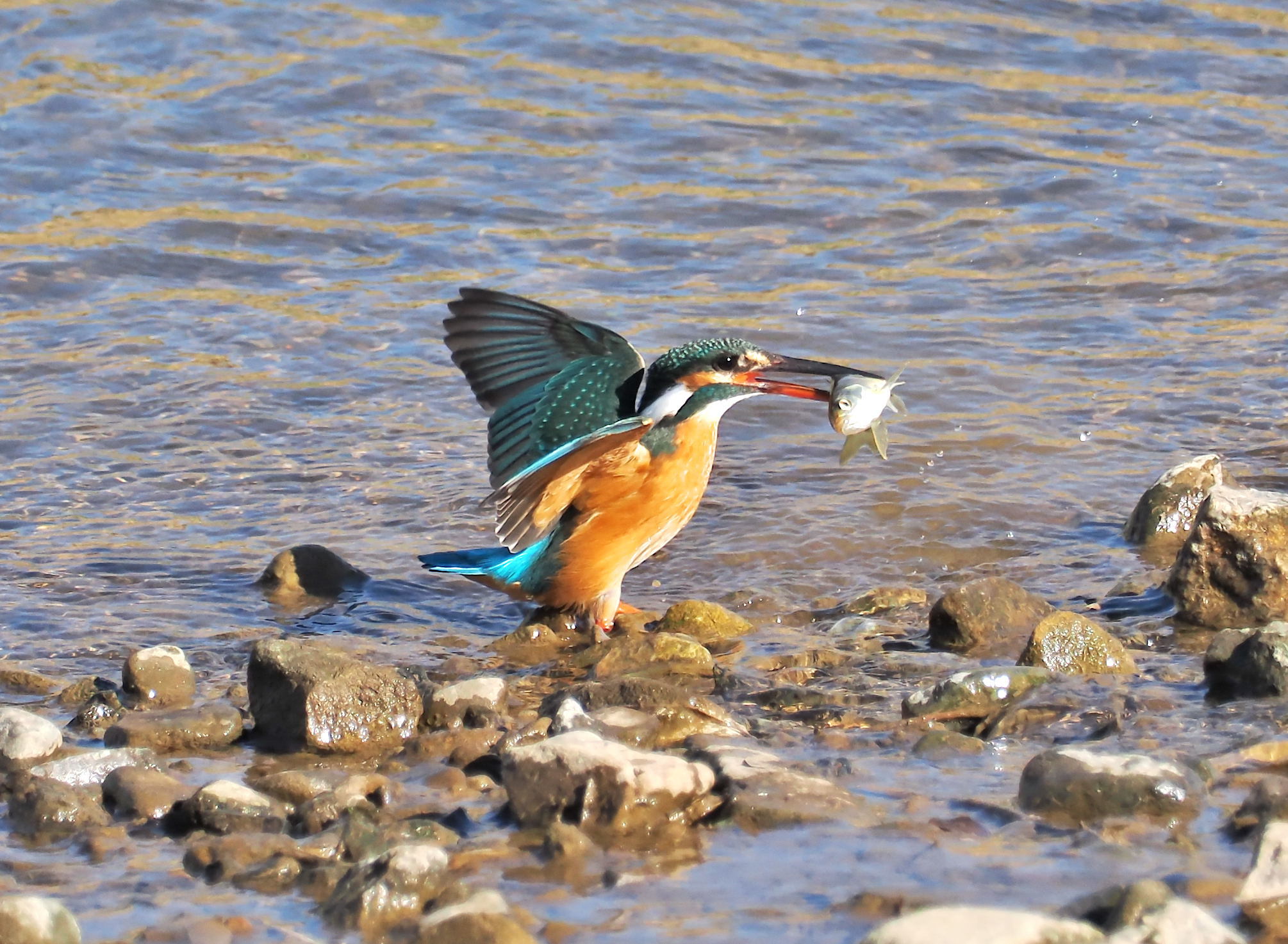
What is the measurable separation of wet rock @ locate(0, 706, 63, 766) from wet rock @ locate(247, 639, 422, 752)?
47 cm

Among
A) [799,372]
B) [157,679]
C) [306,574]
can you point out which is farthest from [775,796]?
[306,574]

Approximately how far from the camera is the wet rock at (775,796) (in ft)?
11.0

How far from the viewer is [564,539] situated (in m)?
5.30

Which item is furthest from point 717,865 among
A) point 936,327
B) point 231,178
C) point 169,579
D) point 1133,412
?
point 231,178

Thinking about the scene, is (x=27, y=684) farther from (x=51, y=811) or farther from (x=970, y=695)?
(x=970, y=695)

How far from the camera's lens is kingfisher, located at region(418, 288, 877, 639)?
17.0 ft

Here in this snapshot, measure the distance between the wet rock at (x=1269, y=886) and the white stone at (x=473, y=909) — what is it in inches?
46.8

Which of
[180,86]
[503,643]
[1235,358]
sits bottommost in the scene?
[503,643]

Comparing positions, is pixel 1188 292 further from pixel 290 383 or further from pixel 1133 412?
pixel 290 383

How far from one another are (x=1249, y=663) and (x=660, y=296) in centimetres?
427

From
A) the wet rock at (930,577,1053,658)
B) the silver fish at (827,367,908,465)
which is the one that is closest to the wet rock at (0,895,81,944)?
the wet rock at (930,577,1053,658)

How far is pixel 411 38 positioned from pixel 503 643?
6418mm

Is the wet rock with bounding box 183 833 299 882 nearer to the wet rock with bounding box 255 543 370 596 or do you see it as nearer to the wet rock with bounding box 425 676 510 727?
the wet rock with bounding box 425 676 510 727

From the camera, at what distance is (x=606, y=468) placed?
5184 mm
